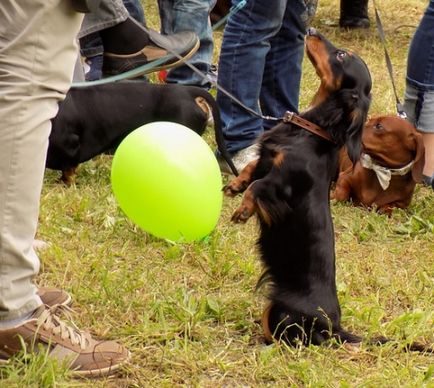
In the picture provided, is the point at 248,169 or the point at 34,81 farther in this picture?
the point at 248,169

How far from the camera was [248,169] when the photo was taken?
129 inches

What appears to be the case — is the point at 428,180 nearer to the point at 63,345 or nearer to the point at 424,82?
the point at 424,82

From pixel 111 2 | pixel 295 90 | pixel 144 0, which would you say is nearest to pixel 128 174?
pixel 111 2

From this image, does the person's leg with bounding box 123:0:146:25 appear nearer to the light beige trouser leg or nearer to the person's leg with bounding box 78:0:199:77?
the person's leg with bounding box 78:0:199:77

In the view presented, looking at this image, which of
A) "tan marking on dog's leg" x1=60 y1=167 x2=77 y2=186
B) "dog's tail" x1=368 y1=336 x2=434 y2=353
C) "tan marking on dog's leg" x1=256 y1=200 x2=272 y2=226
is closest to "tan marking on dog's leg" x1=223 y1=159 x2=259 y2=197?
"tan marking on dog's leg" x1=256 y1=200 x2=272 y2=226

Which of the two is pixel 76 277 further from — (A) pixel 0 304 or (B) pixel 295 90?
(B) pixel 295 90

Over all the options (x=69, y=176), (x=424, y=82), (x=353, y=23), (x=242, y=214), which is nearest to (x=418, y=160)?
(x=424, y=82)

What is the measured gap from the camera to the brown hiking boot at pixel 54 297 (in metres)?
2.97

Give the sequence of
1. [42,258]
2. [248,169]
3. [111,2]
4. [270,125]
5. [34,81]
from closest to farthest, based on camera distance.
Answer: [34,81] < [248,169] < [42,258] < [111,2] < [270,125]

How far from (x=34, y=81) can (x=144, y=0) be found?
7.35m

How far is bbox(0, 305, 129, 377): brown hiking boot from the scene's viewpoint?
8.50 feet

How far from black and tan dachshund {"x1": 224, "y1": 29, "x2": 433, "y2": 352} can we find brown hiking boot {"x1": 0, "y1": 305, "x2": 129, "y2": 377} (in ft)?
2.04

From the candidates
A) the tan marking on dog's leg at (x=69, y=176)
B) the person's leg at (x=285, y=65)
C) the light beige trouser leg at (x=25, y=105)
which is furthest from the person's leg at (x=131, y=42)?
the light beige trouser leg at (x=25, y=105)

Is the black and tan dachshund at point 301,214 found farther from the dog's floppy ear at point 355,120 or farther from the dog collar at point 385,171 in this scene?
the dog collar at point 385,171
